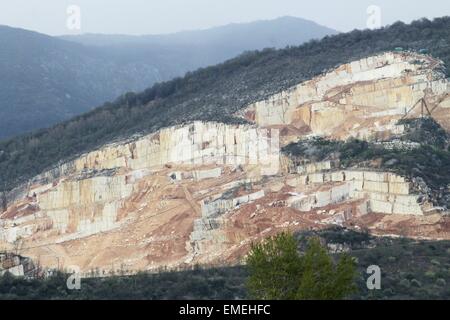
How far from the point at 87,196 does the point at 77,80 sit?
79.1 m

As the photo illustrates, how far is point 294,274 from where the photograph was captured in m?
16.2

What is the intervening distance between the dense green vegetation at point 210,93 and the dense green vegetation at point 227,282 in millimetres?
17731

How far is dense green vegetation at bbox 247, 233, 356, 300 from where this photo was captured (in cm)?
1573

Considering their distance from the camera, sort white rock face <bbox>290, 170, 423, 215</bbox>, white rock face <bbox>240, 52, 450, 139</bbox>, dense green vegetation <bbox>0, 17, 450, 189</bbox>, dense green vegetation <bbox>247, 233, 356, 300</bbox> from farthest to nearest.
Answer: dense green vegetation <bbox>0, 17, 450, 189</bbox> → white rock face <bbox>240, 52, 450, 139</bbox> → white rock face <bbox>290, 170, 423, 215</bbox> → dense green vegetation <bbox>247, 233, 356, 300</bbox>

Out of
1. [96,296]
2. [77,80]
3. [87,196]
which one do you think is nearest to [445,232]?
[96,296]

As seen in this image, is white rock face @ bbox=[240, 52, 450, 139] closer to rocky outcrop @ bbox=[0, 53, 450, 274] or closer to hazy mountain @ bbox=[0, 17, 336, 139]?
rocky outcrop @ bbox=[0, 53, 450, 274]

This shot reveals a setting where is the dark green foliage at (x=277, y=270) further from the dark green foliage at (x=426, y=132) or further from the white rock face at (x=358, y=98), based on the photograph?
the white rock face at (x=358, y=98)

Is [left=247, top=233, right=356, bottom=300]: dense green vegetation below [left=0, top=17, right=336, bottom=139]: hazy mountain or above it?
below

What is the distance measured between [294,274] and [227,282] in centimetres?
604

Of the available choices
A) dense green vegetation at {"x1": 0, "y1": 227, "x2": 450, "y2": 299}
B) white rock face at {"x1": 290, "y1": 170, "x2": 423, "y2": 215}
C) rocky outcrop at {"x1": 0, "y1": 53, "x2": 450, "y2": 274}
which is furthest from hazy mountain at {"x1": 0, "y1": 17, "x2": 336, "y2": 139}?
dense green vegetation at {"x1": 0, "y1": 227, "x2": 450, "y2": 299}

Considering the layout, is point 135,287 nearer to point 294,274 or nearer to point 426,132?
point 294,274

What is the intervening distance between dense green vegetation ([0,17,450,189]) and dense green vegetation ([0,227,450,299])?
1773cm

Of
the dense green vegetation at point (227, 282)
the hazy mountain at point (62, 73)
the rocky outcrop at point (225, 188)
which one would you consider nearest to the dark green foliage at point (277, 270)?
the dense green vegetation at point (227, 282)
